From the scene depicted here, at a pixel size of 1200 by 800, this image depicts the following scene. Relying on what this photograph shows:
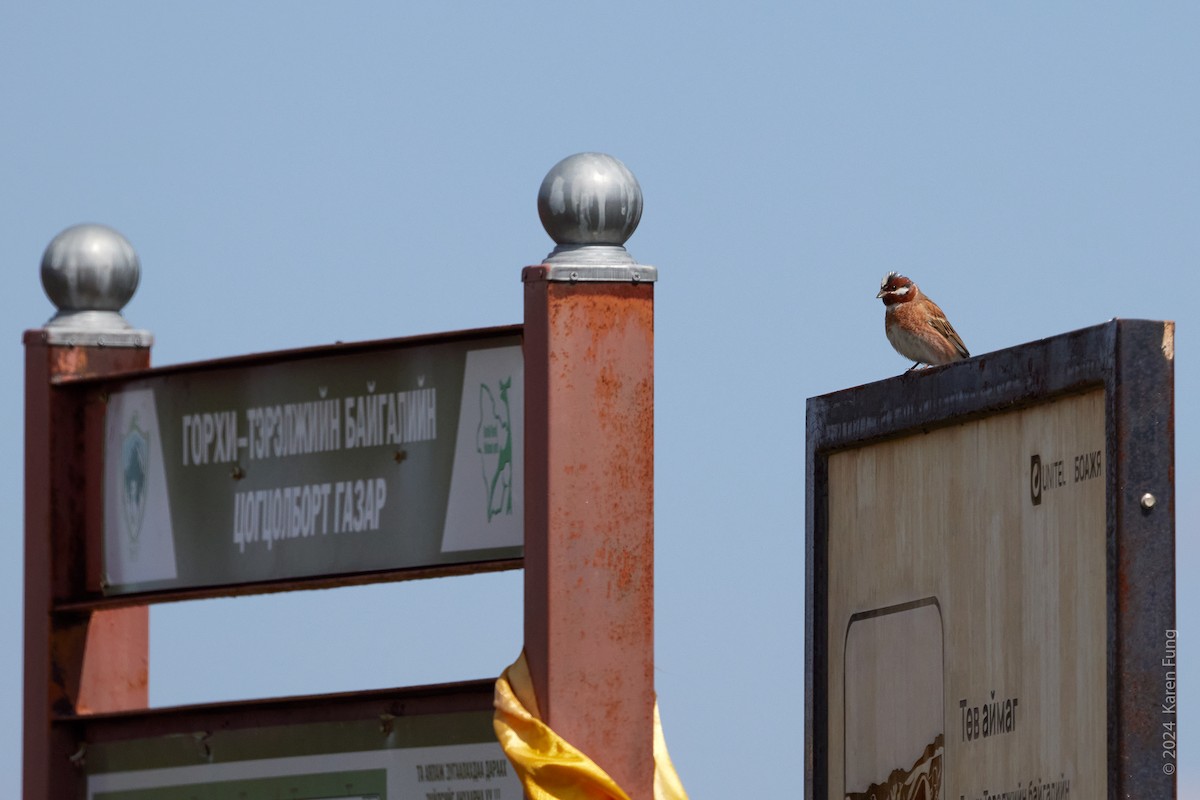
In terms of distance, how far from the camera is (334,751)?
4539 mm

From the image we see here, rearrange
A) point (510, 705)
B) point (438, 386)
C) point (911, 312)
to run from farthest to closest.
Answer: point (911, 312) < point (438, 386) < point (510, 705)

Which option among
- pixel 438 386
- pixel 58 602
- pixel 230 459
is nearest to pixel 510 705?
pixel 438 386

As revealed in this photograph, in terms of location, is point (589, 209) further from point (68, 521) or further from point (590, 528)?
point (68, 521)

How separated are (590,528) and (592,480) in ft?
0.31

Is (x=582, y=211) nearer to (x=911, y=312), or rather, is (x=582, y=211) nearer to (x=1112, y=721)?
(x=1112, y=721)

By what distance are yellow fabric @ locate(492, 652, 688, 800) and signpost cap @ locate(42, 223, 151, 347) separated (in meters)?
1.80

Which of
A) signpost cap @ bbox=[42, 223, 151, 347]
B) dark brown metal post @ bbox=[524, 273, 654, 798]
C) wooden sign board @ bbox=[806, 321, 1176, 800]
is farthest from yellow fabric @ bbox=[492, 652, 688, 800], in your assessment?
signpost cap @ bbox=[42, 223, 151, 347]

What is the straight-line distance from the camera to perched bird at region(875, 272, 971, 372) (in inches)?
289

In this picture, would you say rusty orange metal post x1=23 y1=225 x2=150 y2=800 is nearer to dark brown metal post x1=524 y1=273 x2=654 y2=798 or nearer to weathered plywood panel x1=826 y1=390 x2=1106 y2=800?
dark brown metal post x1=524 y1=273 x2=654 y2=798

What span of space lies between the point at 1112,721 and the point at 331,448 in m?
2.17

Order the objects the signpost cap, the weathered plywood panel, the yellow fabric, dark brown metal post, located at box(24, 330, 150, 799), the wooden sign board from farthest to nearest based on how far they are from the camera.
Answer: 1. the signpost cap
2. dark brown metal post, located at box(24, 330, 150, 799)
3. the yellow fabric
4. the weathered plywood panel
5. the wooden sign board

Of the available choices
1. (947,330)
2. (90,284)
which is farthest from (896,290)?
(90,284)

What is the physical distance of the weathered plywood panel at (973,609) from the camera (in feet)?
10.4

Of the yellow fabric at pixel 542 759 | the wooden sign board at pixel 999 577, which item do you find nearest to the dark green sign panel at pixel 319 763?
the yellow fabric at pixel 542 759
